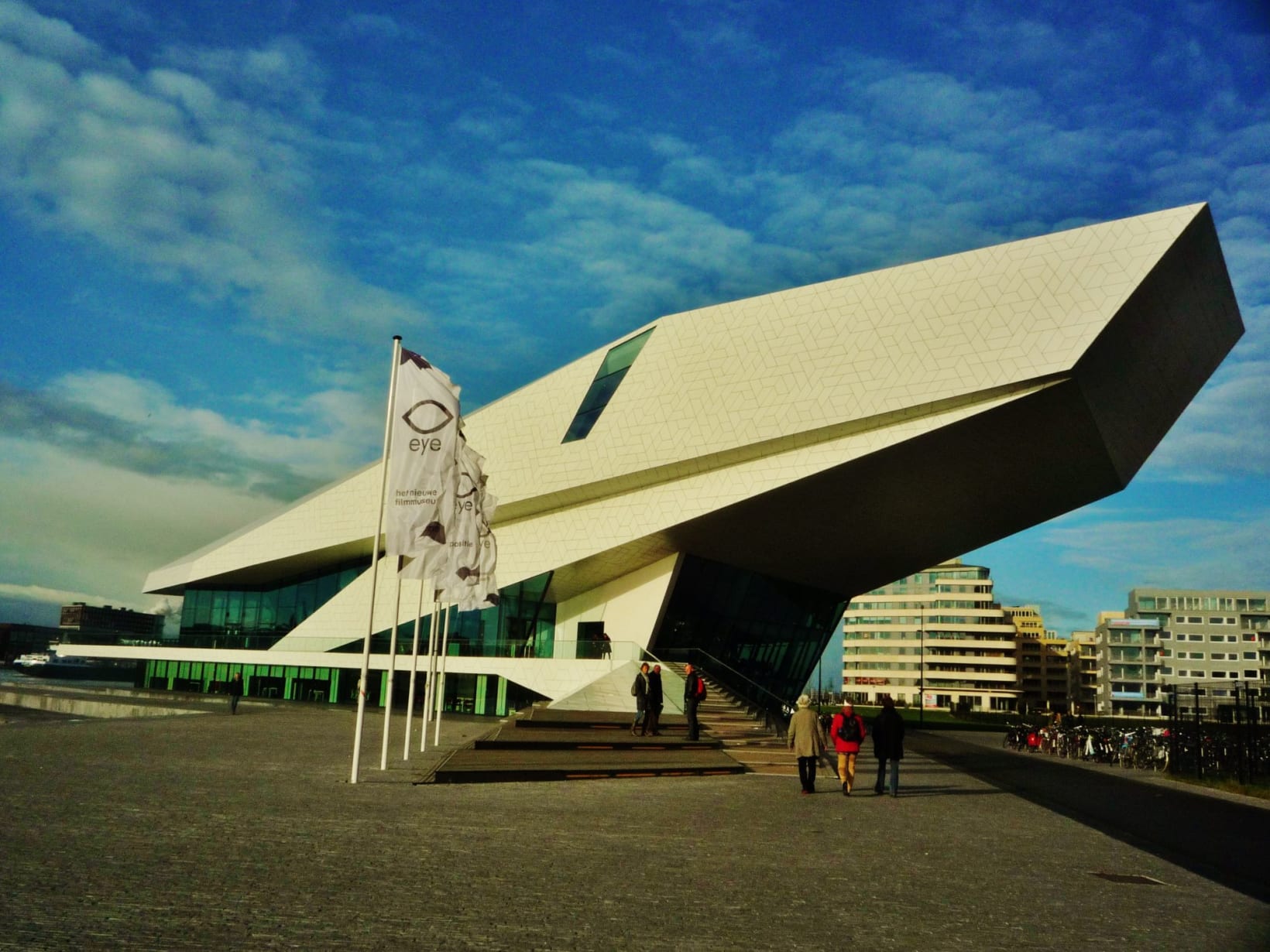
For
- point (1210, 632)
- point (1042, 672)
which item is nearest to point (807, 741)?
point (1210, 632)

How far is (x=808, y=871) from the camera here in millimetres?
8633

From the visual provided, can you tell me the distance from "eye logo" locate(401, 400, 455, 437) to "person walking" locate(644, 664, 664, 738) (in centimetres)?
837

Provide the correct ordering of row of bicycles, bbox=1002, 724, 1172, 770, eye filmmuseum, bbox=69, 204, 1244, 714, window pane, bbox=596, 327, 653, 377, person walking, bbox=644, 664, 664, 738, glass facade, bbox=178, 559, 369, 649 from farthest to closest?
glass facade, bbox=178, 559, 369, 649
window pane, bbox=596, 327, 653, 377
row of bicycles, bbox=1002, 724, 1172, 770
eye filmmuseum, bbox=69, 204, 1244, 714
person walking, bbox=644, 664, 664, 738

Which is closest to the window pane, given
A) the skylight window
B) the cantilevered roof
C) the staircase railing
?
the skylight window

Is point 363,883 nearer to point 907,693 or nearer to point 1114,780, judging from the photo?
point 1114,780

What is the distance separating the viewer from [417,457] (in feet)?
48.2

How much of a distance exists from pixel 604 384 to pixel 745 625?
1071cm

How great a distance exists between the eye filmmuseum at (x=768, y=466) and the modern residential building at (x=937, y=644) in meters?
69.8

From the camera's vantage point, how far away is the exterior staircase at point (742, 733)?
2030 cm

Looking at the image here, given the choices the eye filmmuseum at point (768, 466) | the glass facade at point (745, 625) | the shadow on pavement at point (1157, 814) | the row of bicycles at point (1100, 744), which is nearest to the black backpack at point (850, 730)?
the shadow on pavement at point (1157, 814)

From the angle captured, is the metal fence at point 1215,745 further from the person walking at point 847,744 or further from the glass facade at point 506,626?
the glass facade at point 506,626

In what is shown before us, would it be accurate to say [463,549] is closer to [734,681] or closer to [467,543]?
[467,543]

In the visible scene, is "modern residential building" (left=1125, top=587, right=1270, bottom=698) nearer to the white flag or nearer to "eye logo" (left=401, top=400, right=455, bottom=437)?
the white flag

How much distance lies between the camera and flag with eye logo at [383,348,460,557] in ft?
47.7
